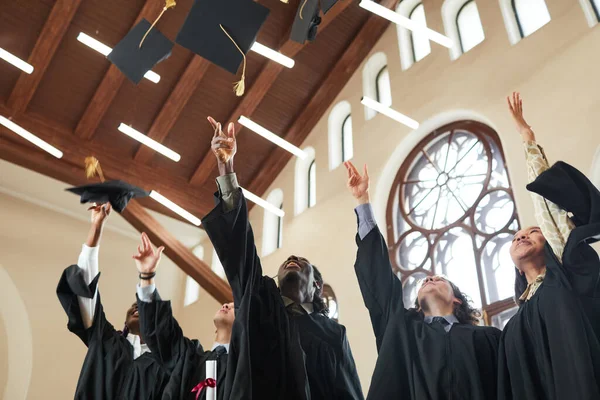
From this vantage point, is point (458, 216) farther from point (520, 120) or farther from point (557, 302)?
point (557, 302)

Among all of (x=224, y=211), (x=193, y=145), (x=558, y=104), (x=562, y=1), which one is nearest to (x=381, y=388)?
(x=224, y=211)

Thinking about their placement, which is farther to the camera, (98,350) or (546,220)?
(98,350)

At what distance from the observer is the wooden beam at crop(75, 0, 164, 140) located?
711cm

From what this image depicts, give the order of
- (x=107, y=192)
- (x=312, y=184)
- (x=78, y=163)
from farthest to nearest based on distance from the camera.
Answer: (x=312, y=184) < (x=78, y=163) < (x=107, y=192)

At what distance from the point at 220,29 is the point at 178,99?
383 centimetres

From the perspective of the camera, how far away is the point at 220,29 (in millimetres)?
3703

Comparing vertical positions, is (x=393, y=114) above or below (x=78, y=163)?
below

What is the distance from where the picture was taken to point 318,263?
6645mm

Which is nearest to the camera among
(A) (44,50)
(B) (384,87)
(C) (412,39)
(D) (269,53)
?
(D) (269,53)

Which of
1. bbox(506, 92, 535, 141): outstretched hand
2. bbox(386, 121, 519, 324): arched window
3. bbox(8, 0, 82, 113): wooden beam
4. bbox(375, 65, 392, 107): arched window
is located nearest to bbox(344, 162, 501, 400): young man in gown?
bbox(506, 92, 535, 141): outstretched hand

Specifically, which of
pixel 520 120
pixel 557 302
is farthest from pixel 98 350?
pixel 520 120

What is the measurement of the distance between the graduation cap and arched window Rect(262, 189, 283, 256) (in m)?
4.19

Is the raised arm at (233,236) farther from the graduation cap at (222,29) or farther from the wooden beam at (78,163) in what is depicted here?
the wooden beam at (78,163)

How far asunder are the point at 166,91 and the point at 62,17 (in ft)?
4.80
